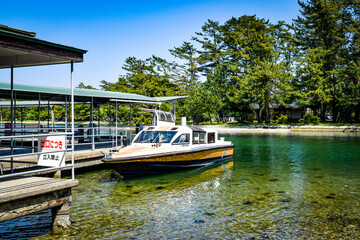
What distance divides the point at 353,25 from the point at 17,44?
61.4 metres

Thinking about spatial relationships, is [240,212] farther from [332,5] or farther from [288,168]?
[332,5]

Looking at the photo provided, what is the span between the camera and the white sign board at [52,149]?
25.1ft

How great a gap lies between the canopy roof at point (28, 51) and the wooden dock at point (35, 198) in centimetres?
311

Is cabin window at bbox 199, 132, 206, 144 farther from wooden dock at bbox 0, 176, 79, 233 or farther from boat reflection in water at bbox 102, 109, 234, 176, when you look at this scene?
wooden dock at bbox 0, 176, 79, 233

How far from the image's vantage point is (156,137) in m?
16.1

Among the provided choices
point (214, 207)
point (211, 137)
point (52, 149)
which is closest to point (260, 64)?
point (211, 137)

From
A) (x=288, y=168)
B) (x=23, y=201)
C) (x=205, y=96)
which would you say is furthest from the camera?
(x=205, y=96)

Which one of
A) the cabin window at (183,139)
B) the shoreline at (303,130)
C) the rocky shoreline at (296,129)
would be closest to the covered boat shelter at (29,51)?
the cabin window at (183,139)

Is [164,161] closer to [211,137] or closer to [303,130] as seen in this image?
→ [211,137]

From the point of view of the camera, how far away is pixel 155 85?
5972cm

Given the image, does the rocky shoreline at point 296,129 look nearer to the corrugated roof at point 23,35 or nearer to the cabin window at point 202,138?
the cabin window at point 202,138

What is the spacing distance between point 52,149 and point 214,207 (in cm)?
557

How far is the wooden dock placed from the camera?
20.1 ft

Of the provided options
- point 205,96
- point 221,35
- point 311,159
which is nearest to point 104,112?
point 205,96
